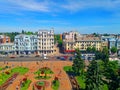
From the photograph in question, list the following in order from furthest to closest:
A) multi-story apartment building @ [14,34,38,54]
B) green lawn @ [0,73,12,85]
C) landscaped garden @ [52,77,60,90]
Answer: multi-story apartment building @ [14,34,38,54] → green lawn @ [0,73,12,85] → landscaped garden @ [52,77,60,90]

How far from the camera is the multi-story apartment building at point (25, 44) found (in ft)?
312

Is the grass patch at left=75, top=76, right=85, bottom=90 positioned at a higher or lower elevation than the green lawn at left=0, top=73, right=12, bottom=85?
lower

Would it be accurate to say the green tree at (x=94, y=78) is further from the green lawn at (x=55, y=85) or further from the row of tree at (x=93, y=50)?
the row of tree at (x=93, y=50)

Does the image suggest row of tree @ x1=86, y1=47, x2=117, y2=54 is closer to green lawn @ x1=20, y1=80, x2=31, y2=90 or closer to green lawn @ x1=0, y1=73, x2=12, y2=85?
green lawn @ x1=0, y1=73, x2=12, y2=85

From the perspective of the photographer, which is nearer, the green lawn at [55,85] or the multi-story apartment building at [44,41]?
the green lawn at [55,85]

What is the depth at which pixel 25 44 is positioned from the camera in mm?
95250

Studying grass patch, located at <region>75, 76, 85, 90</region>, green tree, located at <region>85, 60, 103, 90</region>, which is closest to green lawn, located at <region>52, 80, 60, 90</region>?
grass patch, located at <region>75, 76, 85, 90</region>

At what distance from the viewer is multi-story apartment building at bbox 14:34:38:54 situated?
3740 inches

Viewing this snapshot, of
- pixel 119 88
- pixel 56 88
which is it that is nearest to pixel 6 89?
pixel 56 88

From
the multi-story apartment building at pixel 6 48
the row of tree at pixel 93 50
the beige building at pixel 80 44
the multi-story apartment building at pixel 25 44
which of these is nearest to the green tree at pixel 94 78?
the row of tree at pixel 93 50

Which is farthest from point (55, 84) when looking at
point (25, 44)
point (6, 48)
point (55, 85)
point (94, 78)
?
point (6, 48)

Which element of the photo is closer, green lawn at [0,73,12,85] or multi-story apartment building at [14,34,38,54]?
green lawn at [0,73,12,85]

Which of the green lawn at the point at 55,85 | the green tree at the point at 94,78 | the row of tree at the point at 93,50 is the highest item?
the row of tree at the point at 93,50

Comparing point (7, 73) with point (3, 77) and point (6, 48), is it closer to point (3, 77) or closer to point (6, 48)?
point (3, 77)
